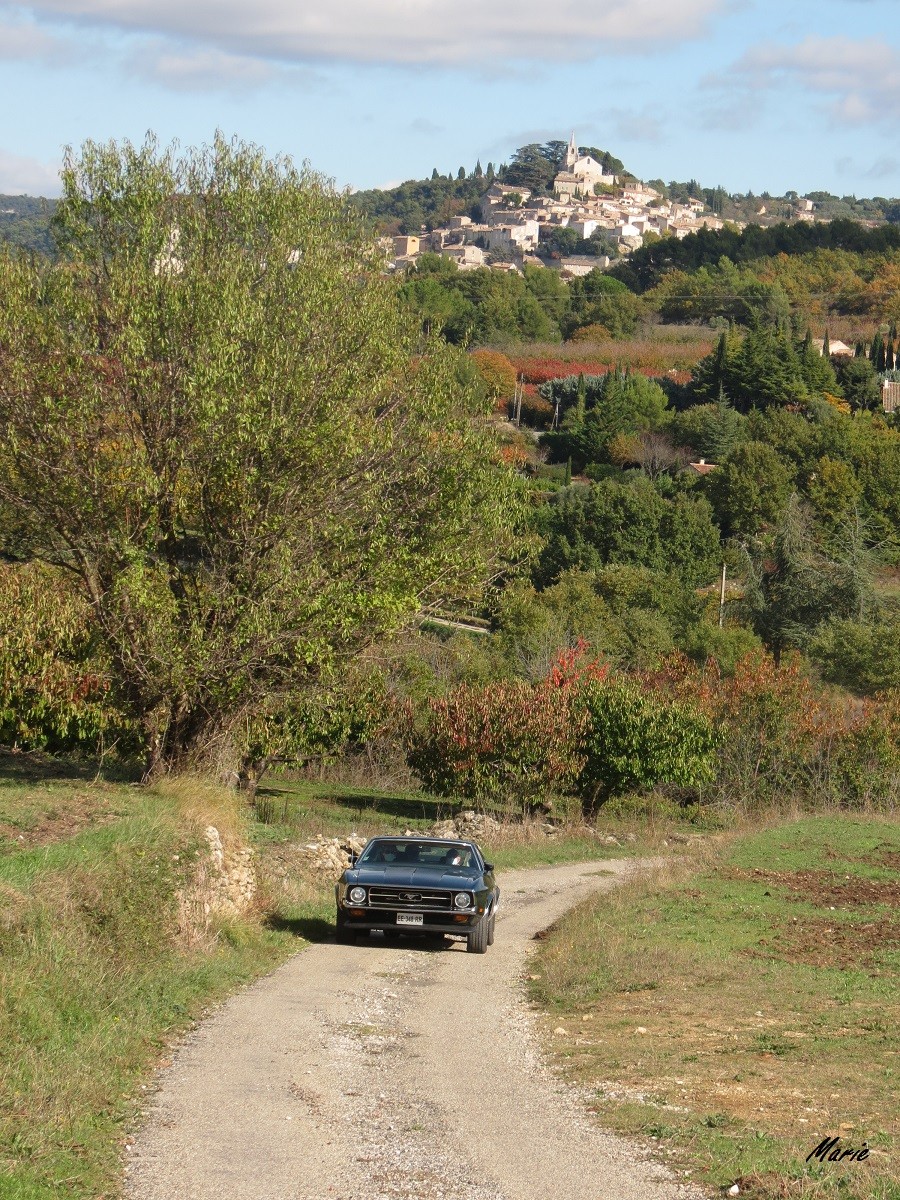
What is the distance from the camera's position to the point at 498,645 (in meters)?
58.8

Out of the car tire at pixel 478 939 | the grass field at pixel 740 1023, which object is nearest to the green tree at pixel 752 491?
the grass field at pixel 740 1023

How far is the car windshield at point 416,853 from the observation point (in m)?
17.8

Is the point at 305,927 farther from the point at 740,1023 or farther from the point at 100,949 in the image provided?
the point at 740,1023

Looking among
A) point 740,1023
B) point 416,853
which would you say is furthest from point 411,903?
point 740,1023

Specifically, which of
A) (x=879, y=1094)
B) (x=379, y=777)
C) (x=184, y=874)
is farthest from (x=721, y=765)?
(x=879, y=1094)

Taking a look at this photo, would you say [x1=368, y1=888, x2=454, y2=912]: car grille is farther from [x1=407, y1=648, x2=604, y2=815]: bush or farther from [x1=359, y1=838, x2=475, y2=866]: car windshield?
[x1=407, y1=648, x2=604, y2=815]: bush

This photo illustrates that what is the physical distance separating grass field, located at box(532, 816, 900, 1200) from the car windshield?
1.57 metres

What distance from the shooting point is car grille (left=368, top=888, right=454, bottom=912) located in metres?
16.8

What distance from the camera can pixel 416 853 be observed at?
1805 centimetres

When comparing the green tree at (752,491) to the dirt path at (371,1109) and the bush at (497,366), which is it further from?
the dirt path at (371,1109)

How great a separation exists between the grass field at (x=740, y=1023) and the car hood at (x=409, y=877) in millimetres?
1376

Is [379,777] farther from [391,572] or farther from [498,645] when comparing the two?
[391,572]

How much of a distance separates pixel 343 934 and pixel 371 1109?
8.05 metres

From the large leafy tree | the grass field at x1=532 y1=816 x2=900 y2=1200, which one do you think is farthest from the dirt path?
the large leafy tree
